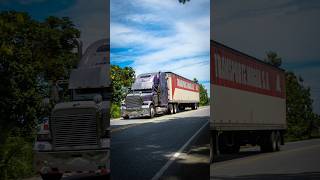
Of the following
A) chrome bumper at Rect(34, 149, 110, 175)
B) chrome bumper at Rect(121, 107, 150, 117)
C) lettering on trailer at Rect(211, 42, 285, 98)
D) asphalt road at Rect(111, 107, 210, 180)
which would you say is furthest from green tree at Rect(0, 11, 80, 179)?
lettering on trailer at Rect(211, 42, 285, 98)

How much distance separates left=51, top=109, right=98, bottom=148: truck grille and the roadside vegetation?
2252 mm

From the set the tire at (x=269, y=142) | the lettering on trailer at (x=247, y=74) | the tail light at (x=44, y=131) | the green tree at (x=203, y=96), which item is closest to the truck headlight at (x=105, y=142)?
the tail light at (x=44, y=131)

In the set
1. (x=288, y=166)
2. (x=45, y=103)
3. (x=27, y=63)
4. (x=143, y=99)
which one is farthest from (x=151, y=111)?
(x=288, y=166)

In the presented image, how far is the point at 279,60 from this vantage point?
504 centimetres

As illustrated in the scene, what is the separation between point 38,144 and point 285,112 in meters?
3.18

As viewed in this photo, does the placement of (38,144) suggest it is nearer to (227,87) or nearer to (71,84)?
(71,84)

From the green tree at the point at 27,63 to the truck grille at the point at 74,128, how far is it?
20 centimetres

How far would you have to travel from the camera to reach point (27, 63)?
13.4 feet

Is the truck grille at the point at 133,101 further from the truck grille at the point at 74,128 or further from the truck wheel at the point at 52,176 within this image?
the truck wheel at the point at 52,176

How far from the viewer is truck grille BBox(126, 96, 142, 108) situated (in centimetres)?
338

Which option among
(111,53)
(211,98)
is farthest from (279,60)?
(111,53)

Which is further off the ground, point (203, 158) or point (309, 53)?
point (309, 53)

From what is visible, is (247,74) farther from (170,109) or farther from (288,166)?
(170,109)

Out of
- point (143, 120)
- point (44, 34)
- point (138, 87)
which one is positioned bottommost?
point (143, 120)
